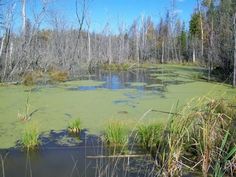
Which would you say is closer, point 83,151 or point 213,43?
point 83,151

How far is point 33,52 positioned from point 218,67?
825 centimetres

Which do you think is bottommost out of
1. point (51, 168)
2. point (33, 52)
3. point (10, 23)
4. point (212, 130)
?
point (51, 168)

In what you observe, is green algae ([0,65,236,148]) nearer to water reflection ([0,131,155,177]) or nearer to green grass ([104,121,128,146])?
green grass ([104,121,128,146])

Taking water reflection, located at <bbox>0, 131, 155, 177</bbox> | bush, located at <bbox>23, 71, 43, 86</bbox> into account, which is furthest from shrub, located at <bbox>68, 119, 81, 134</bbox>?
bush, located at <bbox>23, 71, 43, 86</bbox>

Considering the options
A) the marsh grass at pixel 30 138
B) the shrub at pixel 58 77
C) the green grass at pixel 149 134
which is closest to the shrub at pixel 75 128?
the marsh grass at pixel 30 138

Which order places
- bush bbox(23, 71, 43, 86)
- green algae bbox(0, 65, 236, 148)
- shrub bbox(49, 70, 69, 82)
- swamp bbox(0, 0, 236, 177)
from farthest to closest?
shrub bbox(49, 70, 69, 82) → bush bbox(23, 71, 43, 86) → green algae bbox(0, 65, 236, 148) → swamp bbox(0, 0, 236, 177)

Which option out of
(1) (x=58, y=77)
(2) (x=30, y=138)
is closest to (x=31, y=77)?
(1) (x=58, y=77)

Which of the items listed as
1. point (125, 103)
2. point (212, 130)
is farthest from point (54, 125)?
point (212, 130)

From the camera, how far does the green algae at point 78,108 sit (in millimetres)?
6051

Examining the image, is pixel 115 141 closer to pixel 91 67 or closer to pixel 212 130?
pixel 212 130

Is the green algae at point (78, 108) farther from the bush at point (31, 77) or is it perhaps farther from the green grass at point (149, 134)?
the bush at point (31, 77)

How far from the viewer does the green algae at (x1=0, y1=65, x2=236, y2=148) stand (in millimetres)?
6051

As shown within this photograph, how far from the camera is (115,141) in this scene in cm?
493

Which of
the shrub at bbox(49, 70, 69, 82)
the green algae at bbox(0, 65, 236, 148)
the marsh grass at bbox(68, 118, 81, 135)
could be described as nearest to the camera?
the marsh grass at bbox(68, 118, 81, 135)
